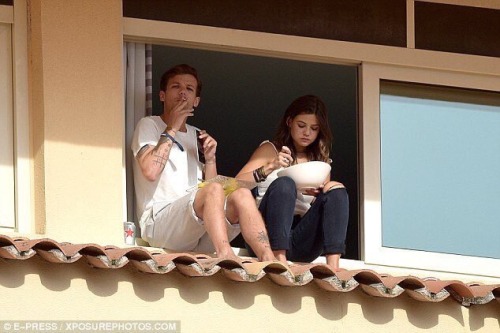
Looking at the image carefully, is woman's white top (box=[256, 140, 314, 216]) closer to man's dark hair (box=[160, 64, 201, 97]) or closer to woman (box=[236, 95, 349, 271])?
woman (box=[236, 95, 349, 271])

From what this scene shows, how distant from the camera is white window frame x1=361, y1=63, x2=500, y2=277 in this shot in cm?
1210

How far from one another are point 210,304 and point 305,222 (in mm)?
1206

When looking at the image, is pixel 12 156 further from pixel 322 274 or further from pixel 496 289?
pixel 496 289

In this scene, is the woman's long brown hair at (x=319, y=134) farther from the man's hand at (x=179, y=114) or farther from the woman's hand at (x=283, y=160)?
the man's hand at (x=179, y=114)

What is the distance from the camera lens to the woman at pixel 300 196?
36.6 feet

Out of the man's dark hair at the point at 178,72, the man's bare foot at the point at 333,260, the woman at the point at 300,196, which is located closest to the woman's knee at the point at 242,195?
the woman at the point at 300,196

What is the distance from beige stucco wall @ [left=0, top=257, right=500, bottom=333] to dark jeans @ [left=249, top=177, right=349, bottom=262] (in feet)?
1.89

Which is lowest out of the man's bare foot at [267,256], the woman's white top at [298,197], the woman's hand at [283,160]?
the man's bare foot at [267,256]

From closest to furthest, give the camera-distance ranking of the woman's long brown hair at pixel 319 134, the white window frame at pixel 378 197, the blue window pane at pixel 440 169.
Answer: the woman's long brown hair at pixel 319 134
the white window frame at pixel 378 197
the blue window pane at pixel 440 169

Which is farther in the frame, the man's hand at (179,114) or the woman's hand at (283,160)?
the man's hand at (179,114)

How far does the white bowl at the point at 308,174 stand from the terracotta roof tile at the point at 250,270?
72cm

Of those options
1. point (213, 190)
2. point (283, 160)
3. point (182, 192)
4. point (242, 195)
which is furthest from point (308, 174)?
point (182, 192)

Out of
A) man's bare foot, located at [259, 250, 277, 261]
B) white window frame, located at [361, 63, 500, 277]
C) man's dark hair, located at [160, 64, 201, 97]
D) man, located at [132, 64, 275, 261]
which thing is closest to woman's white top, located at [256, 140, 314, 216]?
man, located at [132, 64, 275, 261]

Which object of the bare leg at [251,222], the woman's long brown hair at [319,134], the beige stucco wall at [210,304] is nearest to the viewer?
the beige stucco wall at [210,304]
